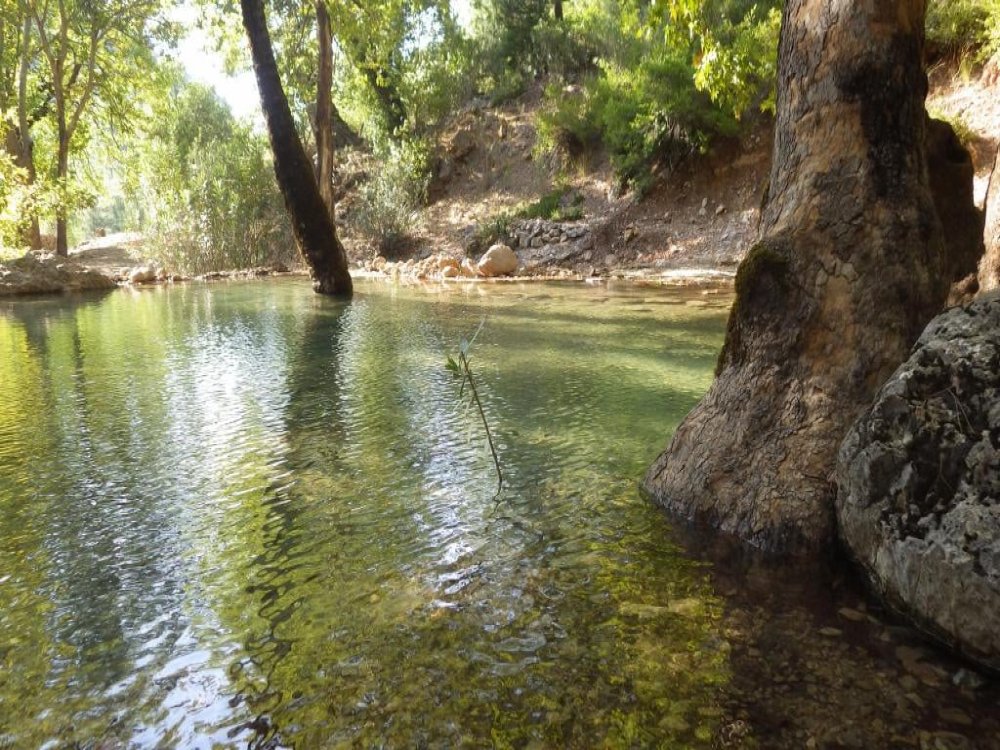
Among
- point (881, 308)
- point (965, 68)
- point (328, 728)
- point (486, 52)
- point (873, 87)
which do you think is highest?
point (486, 52)

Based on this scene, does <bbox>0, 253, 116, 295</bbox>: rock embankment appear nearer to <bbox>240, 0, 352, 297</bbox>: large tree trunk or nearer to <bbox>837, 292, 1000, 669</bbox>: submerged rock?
<bbox>240, 0, 352, 297</bbox>: large tree trunk

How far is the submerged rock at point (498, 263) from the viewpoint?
54.1 feet

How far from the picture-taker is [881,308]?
278cm

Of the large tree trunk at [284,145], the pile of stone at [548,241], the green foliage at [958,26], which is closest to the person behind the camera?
the large tree trunk at [284,145]

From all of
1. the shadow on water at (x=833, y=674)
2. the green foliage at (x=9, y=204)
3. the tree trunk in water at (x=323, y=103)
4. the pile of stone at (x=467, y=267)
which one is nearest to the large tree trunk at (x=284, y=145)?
the tree trunk in water at (x=323, y=103)

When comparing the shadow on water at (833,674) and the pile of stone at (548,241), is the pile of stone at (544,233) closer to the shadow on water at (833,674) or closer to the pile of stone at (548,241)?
the pile of stone at (548,241)

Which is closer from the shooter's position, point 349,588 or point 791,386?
point 349,588

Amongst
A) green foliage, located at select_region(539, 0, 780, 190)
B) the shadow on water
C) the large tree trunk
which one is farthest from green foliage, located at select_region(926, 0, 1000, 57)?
the shadow on water

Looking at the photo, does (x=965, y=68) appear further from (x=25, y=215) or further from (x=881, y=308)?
(x=25, y=215)

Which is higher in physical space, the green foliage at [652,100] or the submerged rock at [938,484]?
the green foliage at [652,100]

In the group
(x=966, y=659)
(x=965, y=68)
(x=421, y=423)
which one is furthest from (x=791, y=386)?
(x=965, y=68)

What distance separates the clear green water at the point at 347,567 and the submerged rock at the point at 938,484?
0.54 meters

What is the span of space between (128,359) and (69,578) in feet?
16.6

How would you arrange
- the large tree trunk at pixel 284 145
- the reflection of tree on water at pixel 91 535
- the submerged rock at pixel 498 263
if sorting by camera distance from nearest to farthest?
the reflection of tree on water at pixel 91 535, the large tree trunk at pixel 284 145, the submerged rock at pixel 498 263
